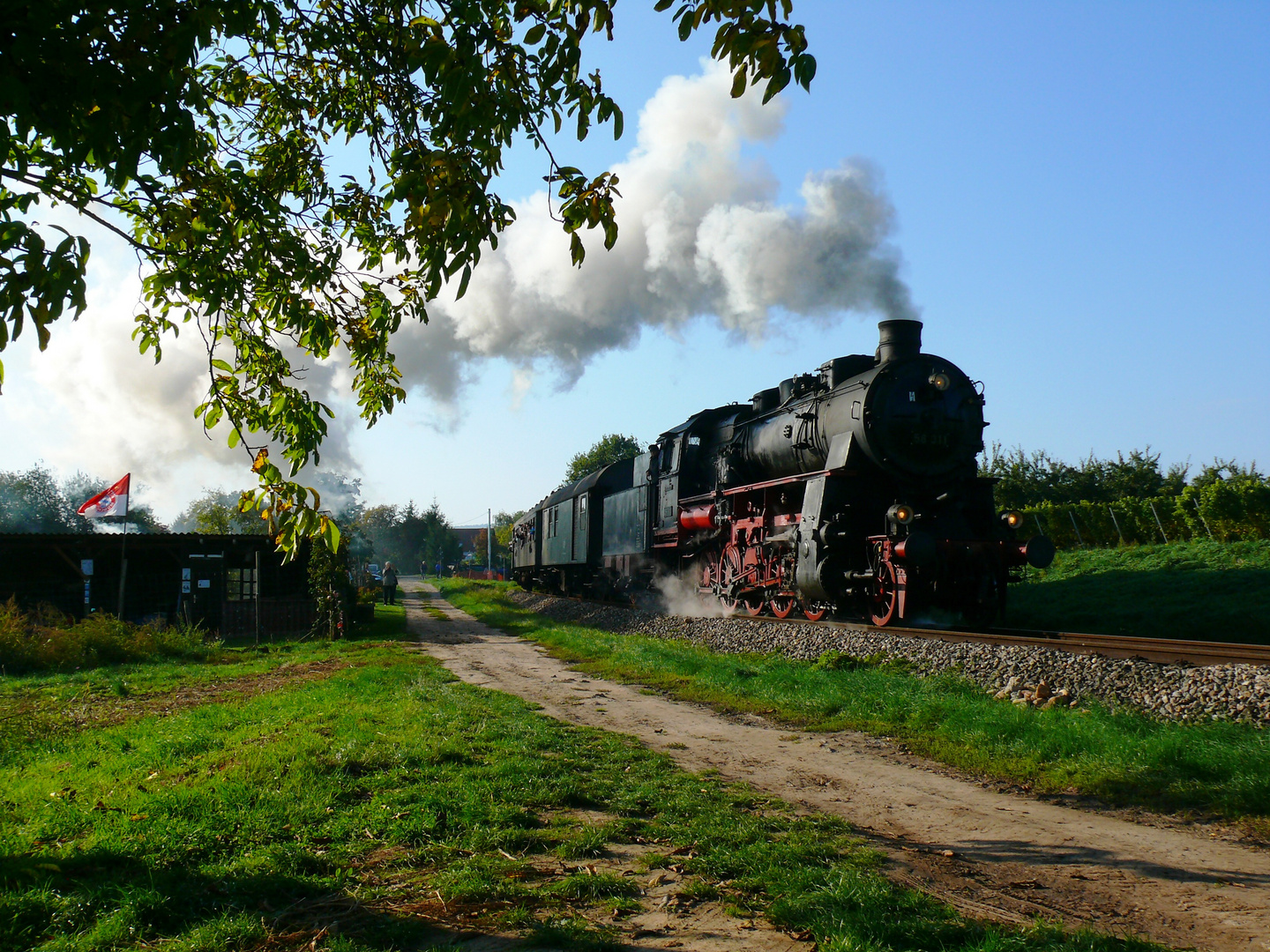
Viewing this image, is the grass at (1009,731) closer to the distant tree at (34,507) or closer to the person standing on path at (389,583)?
the person standing on path at (389,583)

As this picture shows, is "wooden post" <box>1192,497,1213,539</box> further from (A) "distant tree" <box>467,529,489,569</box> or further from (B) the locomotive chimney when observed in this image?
(A) "distant tree" <box>467,529,489,569</box>

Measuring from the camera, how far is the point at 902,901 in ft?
12.1

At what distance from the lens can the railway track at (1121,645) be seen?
9258mm

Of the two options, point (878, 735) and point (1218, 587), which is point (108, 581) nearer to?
point (878, 735)

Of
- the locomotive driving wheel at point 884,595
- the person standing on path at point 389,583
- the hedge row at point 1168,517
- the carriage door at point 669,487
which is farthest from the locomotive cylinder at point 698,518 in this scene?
the person standing on path at point 389,583

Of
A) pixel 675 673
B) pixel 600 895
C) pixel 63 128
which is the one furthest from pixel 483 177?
pixel 675 673

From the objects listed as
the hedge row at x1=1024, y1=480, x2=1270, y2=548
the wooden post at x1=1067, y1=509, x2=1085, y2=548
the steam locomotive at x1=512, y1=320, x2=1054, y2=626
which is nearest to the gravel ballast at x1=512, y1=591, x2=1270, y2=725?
the steam locomotive at x1=512, y1=320, x2=1054, y2=626

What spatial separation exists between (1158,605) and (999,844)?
49.7 ft

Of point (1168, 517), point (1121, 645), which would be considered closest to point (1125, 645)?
point (1121, 645)

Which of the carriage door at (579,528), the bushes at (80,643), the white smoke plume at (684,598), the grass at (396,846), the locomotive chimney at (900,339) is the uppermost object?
the locomotive chimney at (900,339)

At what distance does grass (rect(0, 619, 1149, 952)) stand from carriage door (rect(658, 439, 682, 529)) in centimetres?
1377

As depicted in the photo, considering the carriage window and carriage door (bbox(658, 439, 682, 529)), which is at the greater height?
carriage door (bbox(658, 439, 682, 529))

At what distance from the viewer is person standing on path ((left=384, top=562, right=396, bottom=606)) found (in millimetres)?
34031

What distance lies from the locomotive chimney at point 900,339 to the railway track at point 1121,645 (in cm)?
459
